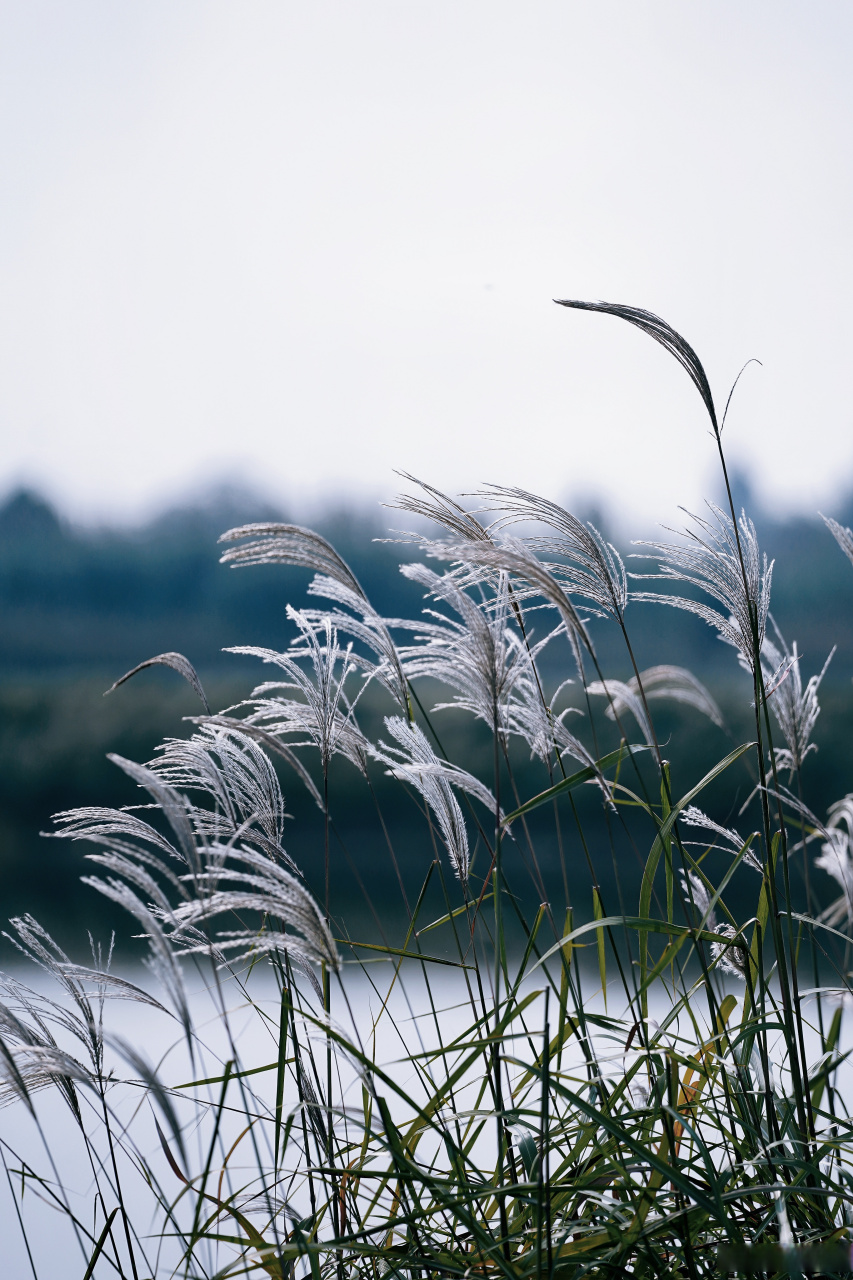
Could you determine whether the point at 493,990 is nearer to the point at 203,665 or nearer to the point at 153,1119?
the point at 153,1119

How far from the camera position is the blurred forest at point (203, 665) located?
346cm

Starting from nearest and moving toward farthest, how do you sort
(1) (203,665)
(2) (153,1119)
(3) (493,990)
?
(3) (493,990)
(2) (153,1119)
(1) (203,665)

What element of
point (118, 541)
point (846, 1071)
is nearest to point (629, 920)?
point (846, 1071)

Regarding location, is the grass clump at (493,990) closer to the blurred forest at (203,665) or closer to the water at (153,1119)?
the water at (153,1119)

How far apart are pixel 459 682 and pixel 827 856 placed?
40 centimetres

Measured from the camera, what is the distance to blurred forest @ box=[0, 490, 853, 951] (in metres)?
3.46

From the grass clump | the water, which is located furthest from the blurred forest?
the grass clump

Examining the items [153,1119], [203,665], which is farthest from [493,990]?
[203,665]

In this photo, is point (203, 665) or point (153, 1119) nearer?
point (153, 1119)

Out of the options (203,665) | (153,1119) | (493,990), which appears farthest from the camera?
(203,665)

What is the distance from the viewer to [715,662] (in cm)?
366

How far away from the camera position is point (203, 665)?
4.08 m

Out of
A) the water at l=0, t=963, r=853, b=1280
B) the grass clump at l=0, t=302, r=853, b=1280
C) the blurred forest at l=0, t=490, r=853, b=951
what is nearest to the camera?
the grass clump at l=0, t=302, r=853, b=1280

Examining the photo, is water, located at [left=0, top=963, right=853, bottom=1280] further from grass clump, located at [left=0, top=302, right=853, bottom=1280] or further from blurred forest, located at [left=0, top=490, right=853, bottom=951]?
blurred forest, located at [left=0, top=490, right=853, bottom=951]
